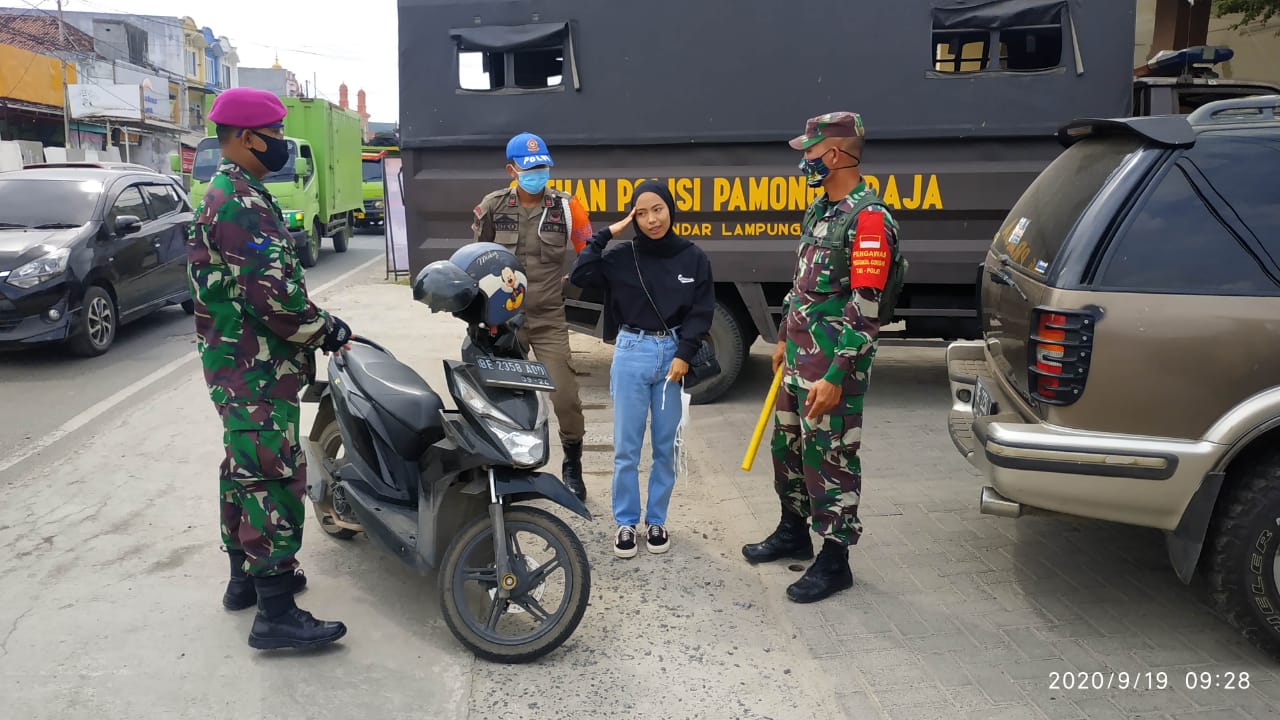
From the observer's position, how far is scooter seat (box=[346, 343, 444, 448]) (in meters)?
3.49

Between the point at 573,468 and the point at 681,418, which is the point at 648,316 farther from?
the point at 573,468

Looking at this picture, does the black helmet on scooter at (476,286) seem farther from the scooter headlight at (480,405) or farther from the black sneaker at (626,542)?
the black sneaker at (626,542)

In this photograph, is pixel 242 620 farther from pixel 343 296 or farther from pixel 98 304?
pixel 343 296

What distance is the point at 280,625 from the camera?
3.36 meters

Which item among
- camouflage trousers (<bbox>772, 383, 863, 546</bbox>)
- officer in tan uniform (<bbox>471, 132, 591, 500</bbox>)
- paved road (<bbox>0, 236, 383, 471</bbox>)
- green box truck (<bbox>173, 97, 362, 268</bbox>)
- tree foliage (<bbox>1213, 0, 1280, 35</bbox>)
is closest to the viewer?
camouflage trousers (<bbox>772, 383, 863, 546</bbox>)

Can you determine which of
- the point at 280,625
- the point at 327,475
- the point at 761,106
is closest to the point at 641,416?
the point at 327,475

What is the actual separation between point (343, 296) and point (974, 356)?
943cm

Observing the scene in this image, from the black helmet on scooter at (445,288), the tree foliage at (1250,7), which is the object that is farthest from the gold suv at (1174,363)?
the tree foliage at (1250,7)

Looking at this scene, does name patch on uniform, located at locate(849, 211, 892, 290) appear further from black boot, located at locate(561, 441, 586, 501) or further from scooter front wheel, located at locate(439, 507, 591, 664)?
black boot, located at locate(561, 441, 586, 501)

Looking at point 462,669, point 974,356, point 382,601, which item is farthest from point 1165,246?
point 382,601

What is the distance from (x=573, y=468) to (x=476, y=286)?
1843mm

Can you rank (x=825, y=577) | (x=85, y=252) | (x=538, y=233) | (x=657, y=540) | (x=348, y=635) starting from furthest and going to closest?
(x=85, y=252), (x=538, y=233), (x=657, y=540), (x=825, y=577), (x=348, y=635)

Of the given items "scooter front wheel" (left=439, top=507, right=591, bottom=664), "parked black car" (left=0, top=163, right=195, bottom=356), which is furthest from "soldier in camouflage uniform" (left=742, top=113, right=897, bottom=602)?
"parked black car" (left=0, top=163, right=195, bottom=356)

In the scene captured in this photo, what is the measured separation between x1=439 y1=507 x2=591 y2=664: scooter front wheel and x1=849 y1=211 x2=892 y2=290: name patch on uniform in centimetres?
136
